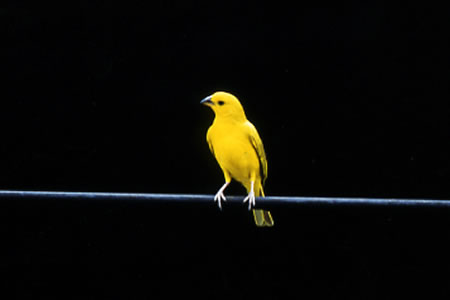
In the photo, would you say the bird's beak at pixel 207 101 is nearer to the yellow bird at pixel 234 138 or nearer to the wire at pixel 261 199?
the yellow bird at pixel 234 138

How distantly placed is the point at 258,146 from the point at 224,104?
0.99ft

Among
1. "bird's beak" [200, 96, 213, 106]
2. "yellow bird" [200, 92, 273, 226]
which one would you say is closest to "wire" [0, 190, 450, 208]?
"yellow bird" [200, 92, 273, 226]

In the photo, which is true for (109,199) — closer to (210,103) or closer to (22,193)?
(22,193)

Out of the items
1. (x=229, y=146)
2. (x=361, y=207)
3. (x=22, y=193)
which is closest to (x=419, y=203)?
(x=361, y=207)

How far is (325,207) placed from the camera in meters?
2.12

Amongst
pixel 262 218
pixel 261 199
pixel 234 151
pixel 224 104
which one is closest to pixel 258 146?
pixel 234 151

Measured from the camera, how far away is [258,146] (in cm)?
305

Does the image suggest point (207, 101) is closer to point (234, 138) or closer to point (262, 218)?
point (234, 138)

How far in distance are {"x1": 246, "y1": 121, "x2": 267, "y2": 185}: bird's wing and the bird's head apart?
3.8 inches

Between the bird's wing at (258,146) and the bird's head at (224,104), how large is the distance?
0.10 metres

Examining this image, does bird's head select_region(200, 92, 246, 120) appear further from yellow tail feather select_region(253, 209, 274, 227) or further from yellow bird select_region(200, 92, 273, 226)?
yellow tail feather select_region(253, 209, 274, 227)

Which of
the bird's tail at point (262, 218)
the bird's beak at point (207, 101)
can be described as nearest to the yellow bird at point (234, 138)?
the bird's beak at point (207, 101)

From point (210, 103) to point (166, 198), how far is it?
3.24 ft

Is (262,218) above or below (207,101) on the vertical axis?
below
